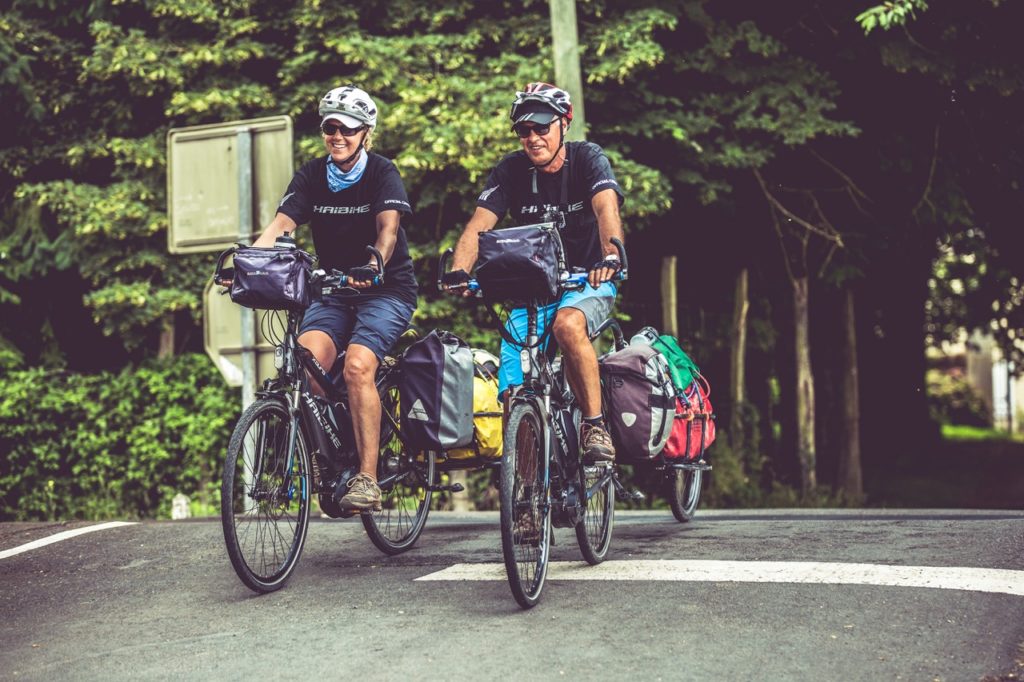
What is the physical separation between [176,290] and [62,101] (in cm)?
267

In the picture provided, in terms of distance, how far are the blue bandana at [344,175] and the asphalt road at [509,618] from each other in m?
1.79

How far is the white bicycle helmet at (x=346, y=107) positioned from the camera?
244 inches

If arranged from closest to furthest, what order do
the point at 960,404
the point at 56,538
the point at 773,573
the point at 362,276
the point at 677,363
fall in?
1. the point at 773,573
2. the point at 362,276
3. the point at 677,363
4. the point at 56,538
5. the point at 960,404

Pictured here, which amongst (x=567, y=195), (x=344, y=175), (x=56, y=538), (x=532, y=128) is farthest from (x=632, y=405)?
(x=56, y=538)

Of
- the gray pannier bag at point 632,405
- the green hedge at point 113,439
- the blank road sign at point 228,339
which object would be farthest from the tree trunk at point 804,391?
the gray pannier bag at point 632,405

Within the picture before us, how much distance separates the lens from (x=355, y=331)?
20.6 feet

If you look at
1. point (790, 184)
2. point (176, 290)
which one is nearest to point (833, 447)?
point (790, 184)

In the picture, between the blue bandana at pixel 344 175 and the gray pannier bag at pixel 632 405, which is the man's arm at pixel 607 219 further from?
the blue bandana at pixel 344 175

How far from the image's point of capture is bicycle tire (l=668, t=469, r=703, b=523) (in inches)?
308

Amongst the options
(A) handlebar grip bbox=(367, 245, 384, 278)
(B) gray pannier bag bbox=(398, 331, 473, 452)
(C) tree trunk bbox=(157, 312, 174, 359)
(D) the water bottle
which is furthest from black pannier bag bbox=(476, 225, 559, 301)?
(C) tree trunk bbox=(157, 312, 174, 359)

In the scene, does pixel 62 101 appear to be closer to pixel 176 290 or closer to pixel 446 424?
pixel 176 290

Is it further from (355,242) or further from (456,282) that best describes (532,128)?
(355,242)

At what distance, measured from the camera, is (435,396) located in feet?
21.2

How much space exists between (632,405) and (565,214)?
99 centimetres
